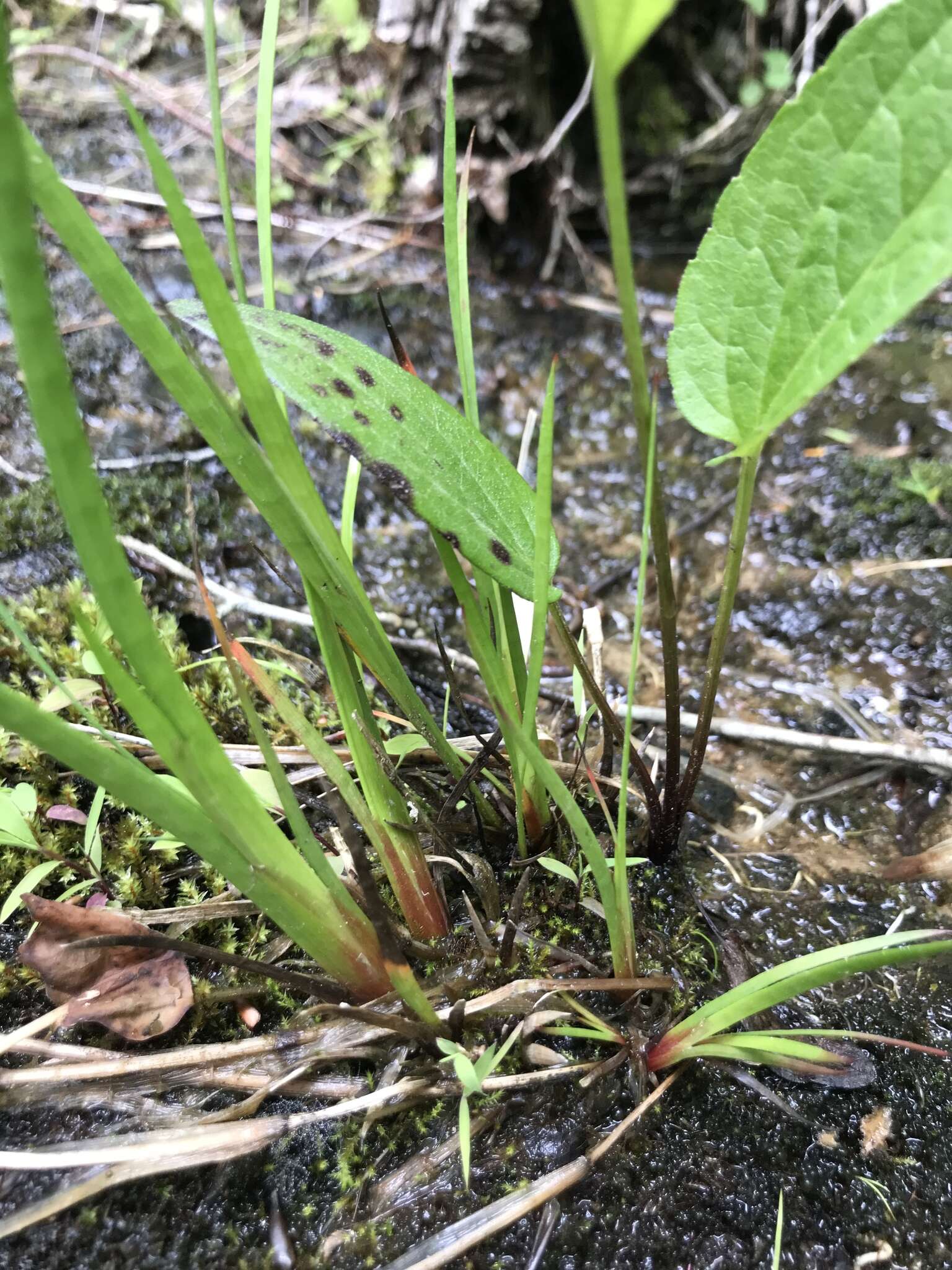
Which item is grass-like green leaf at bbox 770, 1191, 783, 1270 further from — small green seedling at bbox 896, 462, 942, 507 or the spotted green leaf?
small green seedling at bbox 896, 462, 942, 507

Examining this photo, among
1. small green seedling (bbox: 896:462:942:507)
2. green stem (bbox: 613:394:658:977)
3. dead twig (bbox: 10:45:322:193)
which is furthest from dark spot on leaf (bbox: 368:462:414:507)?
dead twig (bbox: 10:45:322:193)

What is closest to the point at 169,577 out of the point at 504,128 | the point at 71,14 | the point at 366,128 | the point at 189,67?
the point at 504,128

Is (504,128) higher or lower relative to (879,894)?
higher

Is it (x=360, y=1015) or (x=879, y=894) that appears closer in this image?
(x=360, y=1015)

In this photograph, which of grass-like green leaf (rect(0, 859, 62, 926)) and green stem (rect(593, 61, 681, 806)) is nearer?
green stem (rect(593, 61, 681, 806))

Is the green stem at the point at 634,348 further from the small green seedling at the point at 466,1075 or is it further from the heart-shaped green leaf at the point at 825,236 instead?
the small green seedling at the point at 466,1075

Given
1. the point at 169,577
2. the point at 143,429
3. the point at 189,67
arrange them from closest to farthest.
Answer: the point at 169,577
the point at 143,429
the point at 189,67

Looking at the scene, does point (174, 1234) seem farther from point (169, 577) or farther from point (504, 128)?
point (504, 128)

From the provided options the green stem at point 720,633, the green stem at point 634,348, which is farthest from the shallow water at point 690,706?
the green stem at point 634,348
